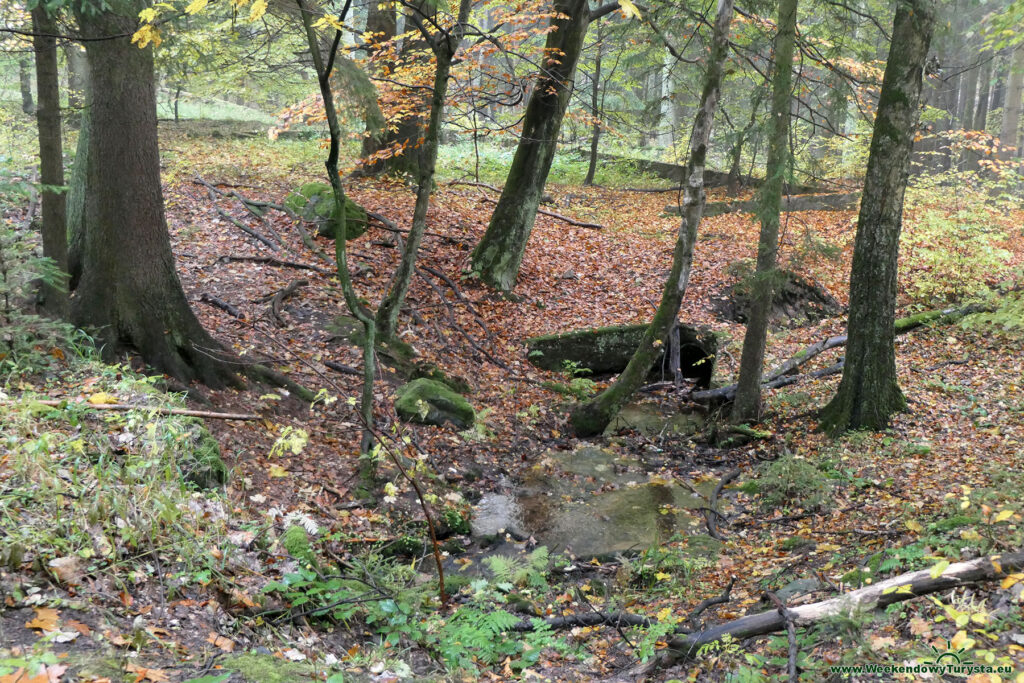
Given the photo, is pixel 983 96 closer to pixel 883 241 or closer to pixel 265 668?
pixel 883 241

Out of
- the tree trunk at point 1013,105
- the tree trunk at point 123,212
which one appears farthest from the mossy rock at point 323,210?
the tree trunk at point 1013,105

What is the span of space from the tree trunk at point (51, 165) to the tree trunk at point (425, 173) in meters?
3.83

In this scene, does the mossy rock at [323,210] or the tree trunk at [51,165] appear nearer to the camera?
the tree trunk at [51,165]

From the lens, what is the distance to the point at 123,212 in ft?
21.3

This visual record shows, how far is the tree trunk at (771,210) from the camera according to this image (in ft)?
27.4

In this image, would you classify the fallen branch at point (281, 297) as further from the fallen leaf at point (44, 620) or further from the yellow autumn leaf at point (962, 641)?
the yellow autumn leaf at point (962, 641)

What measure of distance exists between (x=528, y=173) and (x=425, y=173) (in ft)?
15.1

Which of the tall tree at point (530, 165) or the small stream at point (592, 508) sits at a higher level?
the tall tree at point (530, 165)

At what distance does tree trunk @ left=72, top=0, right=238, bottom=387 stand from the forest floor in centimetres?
86

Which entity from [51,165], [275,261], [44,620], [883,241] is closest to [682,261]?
[883,241]

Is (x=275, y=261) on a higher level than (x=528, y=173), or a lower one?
lower

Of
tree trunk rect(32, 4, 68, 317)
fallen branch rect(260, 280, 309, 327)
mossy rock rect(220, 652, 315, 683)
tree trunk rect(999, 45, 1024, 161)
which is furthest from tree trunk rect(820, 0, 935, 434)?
tree trunk rect(999, 45, 1024, 161)

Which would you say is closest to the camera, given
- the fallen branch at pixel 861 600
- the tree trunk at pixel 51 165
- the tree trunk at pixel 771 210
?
the fallen branch at pixel 861 600

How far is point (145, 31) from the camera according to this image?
4684mm
